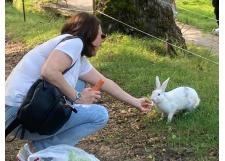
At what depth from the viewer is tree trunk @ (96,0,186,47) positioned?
7949 millimetres

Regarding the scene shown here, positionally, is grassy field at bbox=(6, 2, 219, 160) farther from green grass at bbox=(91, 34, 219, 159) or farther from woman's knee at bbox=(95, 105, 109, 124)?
woman's knee at bbox=(95, 105, 109, 124)

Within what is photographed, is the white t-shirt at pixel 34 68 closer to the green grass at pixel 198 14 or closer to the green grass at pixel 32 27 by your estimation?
the green grass at pixel 32 27

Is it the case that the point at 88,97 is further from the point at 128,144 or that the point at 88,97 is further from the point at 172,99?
the point at 172,99

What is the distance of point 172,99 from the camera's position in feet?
14.6

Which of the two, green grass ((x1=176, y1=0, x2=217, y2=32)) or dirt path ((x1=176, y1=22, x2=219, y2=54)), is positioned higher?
dirt path ((x1=176, y1=22, x2=219, y2=54))

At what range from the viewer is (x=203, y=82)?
568 centimetres

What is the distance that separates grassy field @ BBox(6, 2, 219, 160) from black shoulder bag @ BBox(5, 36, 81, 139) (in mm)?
1140

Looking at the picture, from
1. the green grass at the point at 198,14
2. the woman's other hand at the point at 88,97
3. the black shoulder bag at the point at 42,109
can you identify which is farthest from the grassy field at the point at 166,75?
the green grass at the point at 198,14

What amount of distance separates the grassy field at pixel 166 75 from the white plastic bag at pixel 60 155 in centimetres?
94

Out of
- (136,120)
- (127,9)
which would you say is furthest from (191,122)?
(127,9)

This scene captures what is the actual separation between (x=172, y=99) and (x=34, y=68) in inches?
60.4

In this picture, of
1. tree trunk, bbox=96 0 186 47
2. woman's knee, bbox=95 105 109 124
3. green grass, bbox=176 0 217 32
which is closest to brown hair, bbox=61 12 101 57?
woman's knee, bbox=95 105 109 124

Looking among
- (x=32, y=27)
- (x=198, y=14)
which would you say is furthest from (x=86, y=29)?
(x=198, y=14)

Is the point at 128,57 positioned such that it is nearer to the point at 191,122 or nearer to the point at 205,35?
the point at 191,122
